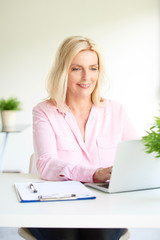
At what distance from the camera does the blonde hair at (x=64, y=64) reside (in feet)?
6.36

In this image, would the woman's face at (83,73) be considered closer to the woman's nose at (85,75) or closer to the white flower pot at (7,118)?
the woman's nose at (85,75)

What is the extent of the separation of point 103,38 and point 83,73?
292cm

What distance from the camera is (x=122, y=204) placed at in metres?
1.14

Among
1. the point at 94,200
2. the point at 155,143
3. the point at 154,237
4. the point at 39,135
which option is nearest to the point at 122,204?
the point at 94,200

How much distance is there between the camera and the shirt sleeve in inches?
59.2

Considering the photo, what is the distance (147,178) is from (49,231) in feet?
1.31

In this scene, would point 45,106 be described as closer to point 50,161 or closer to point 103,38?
point 50,161

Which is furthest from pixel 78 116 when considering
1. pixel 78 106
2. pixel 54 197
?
pixel 54 197

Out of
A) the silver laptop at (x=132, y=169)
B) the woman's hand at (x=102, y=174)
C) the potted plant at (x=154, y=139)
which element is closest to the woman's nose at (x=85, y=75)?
the woman's hand at (x=102, y=174)

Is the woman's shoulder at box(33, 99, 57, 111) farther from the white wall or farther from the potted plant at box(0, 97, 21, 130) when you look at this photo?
the white wall

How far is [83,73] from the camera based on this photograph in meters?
1.97

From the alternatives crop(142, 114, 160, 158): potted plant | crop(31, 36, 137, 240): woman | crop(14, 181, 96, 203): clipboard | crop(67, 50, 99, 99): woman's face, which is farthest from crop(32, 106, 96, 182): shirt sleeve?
crop(142, 114, 160, 158): potted plant

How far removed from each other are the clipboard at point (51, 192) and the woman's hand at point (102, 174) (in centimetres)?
11

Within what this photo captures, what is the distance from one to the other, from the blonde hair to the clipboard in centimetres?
67
